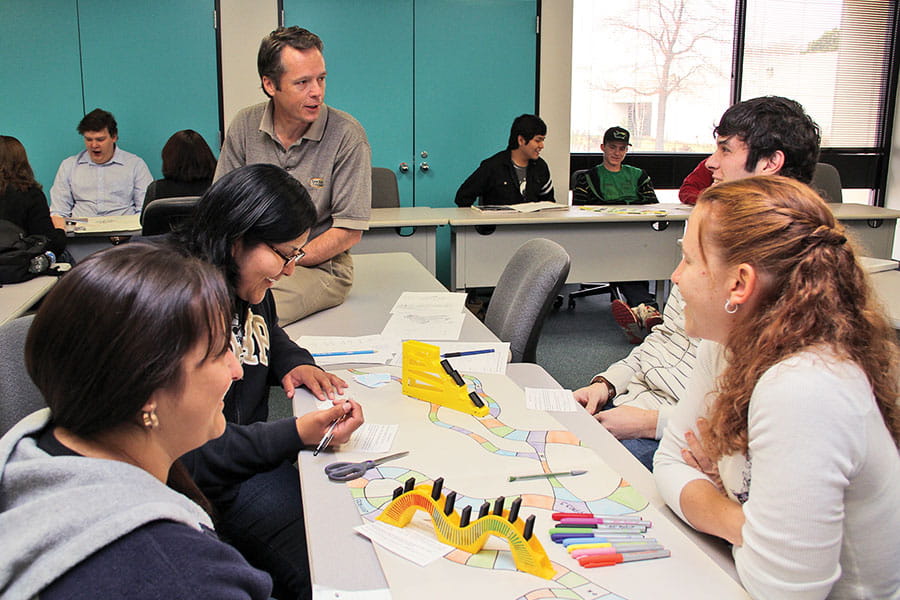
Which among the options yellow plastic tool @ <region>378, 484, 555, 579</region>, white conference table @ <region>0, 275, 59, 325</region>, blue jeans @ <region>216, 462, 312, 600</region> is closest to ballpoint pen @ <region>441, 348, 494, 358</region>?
blue jeans @ <region>216, 462, 312, 600</region>

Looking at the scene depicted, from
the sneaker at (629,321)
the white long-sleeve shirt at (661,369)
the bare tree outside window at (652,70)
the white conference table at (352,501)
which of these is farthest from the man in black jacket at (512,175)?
the white long-sleeve shirt at (661,369)

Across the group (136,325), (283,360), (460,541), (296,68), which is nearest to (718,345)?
(460,541)

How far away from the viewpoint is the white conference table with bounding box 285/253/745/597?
96 cm

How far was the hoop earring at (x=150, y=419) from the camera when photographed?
753 millimetres

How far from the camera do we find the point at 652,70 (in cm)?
604

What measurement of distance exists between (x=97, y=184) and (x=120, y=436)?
185 inches

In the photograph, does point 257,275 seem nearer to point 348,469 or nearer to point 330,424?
point 330,424

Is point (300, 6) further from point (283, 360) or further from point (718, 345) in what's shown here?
point (718, 345)

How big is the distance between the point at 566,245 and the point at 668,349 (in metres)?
2.42

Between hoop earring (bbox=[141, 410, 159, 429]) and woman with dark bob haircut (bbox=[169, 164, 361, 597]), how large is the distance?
0.61 m

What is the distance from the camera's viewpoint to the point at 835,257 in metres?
0.95

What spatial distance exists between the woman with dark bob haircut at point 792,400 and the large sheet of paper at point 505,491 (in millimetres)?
78

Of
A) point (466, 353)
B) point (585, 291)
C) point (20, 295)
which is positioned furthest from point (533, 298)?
point (585, 291)

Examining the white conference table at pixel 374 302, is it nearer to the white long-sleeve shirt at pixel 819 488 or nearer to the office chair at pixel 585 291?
the white long-sleeve shirt at pixel 819 488
